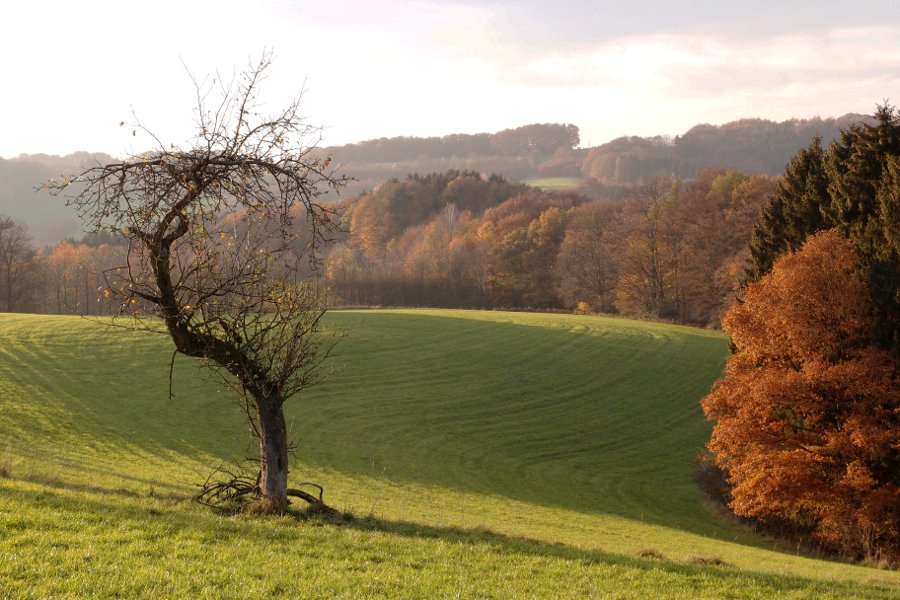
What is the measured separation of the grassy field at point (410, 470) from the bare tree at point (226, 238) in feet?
8.99

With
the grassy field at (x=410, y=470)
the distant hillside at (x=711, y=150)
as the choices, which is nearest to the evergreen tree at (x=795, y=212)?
the grassy field at (x=410, y=470)

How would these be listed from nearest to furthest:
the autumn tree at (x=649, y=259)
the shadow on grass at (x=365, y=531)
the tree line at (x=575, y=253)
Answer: the shadow on grass at (x=365, y=531) → the tree line at (x=575, y=253) → the autumn tree at (x=649, y=259)

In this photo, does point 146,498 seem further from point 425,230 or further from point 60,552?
point 425,230

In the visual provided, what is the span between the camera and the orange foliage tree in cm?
2378

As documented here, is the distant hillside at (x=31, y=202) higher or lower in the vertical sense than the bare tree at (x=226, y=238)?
higher

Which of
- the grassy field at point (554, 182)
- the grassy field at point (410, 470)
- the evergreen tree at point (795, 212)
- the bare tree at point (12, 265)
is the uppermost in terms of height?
the grassy field at point (554, 182)

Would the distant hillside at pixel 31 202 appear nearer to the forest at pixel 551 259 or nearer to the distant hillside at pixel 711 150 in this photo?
the forest at pixel 551 259

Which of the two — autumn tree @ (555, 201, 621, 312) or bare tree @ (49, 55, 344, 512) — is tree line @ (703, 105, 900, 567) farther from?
autumn tree @ (555, 201, 621, 312)

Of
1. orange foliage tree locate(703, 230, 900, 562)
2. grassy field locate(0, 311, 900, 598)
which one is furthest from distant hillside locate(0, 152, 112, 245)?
orange foliage tree locate(703, 230, 900, 562)

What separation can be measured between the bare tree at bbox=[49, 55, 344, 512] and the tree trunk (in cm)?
2

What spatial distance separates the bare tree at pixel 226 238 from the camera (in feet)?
41.1

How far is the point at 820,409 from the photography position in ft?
81.8

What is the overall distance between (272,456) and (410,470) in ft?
51.6

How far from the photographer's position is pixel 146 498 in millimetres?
14336
